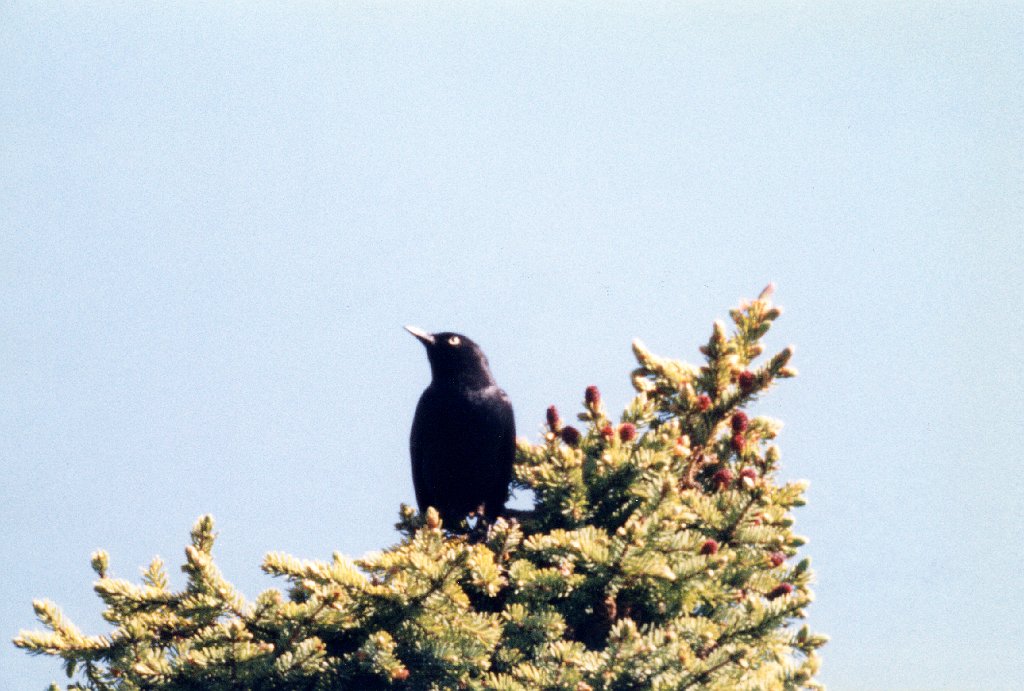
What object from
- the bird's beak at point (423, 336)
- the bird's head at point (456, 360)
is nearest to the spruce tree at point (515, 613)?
the bird's head at point (456, 360)

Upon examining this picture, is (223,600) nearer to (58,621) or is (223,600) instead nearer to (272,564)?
(272,564)

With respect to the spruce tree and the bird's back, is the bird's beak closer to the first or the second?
the bird's back

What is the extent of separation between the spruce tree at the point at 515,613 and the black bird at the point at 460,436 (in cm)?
174

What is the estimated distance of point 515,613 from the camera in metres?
2.73

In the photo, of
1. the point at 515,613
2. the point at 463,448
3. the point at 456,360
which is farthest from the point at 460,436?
the point at 515,613

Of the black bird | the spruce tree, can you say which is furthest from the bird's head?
the spruce tree

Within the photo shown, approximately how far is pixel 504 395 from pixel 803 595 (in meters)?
2.83

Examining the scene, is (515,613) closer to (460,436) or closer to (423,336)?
(460,436)

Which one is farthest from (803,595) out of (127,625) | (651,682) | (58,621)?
(58,621)

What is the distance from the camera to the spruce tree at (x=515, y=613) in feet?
8.27

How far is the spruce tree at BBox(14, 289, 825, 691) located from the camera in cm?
252

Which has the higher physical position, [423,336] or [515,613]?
[423,336]

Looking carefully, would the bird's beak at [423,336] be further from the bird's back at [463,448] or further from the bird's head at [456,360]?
the bird's back at [463,448]

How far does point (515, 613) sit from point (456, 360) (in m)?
2.70
